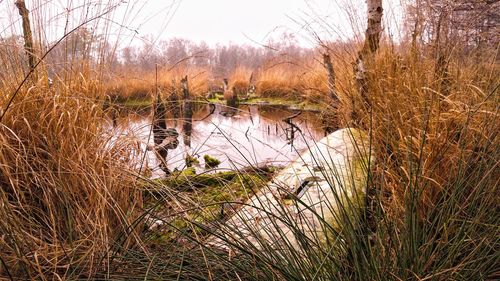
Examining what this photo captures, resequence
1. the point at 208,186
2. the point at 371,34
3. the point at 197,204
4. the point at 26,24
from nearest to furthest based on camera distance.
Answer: the point at 197,204
the point at 208,186
the point at 26,24
the point at 371,34

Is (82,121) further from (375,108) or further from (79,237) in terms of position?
(375,108)

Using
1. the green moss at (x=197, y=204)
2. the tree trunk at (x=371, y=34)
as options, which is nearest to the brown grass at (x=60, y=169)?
the green moss at (x=197, y=204)

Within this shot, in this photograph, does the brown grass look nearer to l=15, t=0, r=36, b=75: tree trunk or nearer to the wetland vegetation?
the wetland vegetation

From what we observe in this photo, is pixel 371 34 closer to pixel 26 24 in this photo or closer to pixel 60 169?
pixel 26 24

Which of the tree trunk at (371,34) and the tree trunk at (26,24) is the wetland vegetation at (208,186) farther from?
the tree trunk at (371,34)

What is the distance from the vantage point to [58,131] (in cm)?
151

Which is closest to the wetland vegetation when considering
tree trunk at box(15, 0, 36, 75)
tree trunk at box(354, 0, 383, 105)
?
tree trunk at box(15, 0, 36, 75)

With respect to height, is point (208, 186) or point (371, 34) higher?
point (371, 34)

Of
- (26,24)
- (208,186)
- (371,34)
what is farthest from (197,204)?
(371,34)

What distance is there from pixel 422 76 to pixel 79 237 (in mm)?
1870

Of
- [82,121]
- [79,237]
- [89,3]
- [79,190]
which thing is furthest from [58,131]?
[89,3]

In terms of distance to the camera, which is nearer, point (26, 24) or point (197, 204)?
point (197, 204)

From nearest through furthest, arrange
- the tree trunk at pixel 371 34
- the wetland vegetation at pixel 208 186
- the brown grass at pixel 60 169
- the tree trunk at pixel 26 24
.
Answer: the wetland vegetation at pixel 208 186, the brown grass at pixel 60 169, the tree trunk at pixel 26 24, the tree trunk at pixel 371 34

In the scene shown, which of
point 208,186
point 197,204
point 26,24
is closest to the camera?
point 197,204
